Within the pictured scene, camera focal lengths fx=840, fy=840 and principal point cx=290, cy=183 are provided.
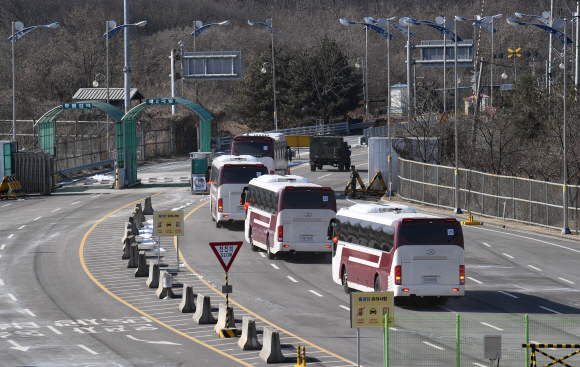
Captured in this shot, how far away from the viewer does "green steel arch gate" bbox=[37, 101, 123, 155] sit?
53.5 metres

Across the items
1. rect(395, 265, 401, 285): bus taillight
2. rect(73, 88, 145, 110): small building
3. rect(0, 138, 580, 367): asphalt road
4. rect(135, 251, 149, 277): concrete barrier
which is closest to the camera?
rect(0, 138, 580, 367): asphalt road

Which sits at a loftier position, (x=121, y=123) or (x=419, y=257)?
(x=121, y=123)

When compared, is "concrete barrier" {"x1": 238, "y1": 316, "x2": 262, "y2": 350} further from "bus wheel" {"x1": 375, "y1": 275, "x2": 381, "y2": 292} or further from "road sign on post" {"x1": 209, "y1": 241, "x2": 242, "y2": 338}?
"bus wheel" {"x1": 375, "y1": 275, "x2": 381, "y2": 292}

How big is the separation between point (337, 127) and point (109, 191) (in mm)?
46704

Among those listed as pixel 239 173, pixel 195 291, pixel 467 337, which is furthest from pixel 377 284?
pixel 239 173

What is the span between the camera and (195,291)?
24219 millimetres

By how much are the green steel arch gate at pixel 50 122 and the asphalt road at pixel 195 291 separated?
1474 cm

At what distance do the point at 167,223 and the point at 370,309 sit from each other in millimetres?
13127

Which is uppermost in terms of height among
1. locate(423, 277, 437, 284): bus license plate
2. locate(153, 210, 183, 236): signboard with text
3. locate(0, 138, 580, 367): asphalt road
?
locate(153, 210, 183, 236): signboard with text

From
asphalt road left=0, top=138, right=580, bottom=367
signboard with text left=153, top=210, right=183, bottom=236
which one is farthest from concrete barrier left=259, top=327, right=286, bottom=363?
signboard with text left=153, top=210, right=183, bottom=236

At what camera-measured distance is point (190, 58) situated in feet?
240

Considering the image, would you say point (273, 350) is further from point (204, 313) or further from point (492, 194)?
point (492, 194)

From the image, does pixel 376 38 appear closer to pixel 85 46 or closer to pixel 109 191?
pixel 85 46

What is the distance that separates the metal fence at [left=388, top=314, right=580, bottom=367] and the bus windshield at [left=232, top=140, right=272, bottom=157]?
2965 cm
